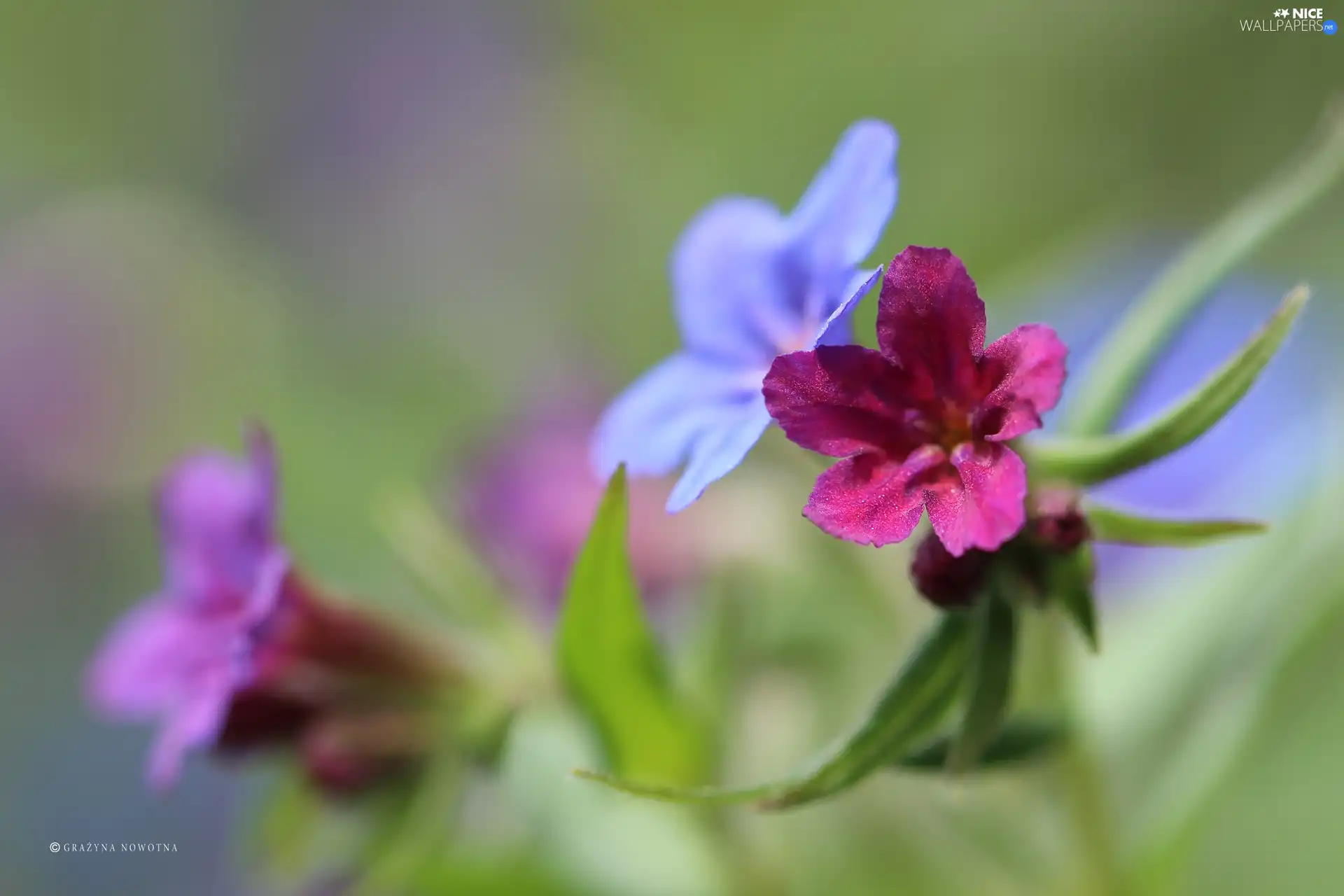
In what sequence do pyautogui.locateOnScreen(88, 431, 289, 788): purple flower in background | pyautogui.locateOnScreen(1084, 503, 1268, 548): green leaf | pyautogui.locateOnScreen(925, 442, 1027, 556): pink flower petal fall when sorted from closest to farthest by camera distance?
pyautogui.locateOnScreen(925, 442, 1027, 556): pink flower petal, pyautogui.locateOnScreen(1084, 503, 1268, 548): green leaf, pyautogui.locateOnScreen(88, 431, 289, 788): purple flower in background

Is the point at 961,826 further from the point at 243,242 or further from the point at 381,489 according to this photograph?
the point at 243,242

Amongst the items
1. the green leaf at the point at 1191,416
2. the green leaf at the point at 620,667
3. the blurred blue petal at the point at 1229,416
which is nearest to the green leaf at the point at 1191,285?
the green leaf at the point at 1191,416

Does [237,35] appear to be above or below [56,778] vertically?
above

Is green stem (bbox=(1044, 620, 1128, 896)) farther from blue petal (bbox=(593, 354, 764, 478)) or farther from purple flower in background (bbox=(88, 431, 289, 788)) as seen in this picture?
purple flower in background (bbox=(88, 431, 289, 788))

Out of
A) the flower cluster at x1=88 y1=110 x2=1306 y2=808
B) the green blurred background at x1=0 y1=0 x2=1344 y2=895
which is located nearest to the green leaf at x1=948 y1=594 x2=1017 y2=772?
the flower cluster at x1=88 y1=110 x2=1306 y2=808

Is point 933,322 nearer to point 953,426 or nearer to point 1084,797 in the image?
point 953,426

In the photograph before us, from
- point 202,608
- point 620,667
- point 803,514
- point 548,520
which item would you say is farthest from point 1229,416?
point 202,608

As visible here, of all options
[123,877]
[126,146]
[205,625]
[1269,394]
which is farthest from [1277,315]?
[126,146]
